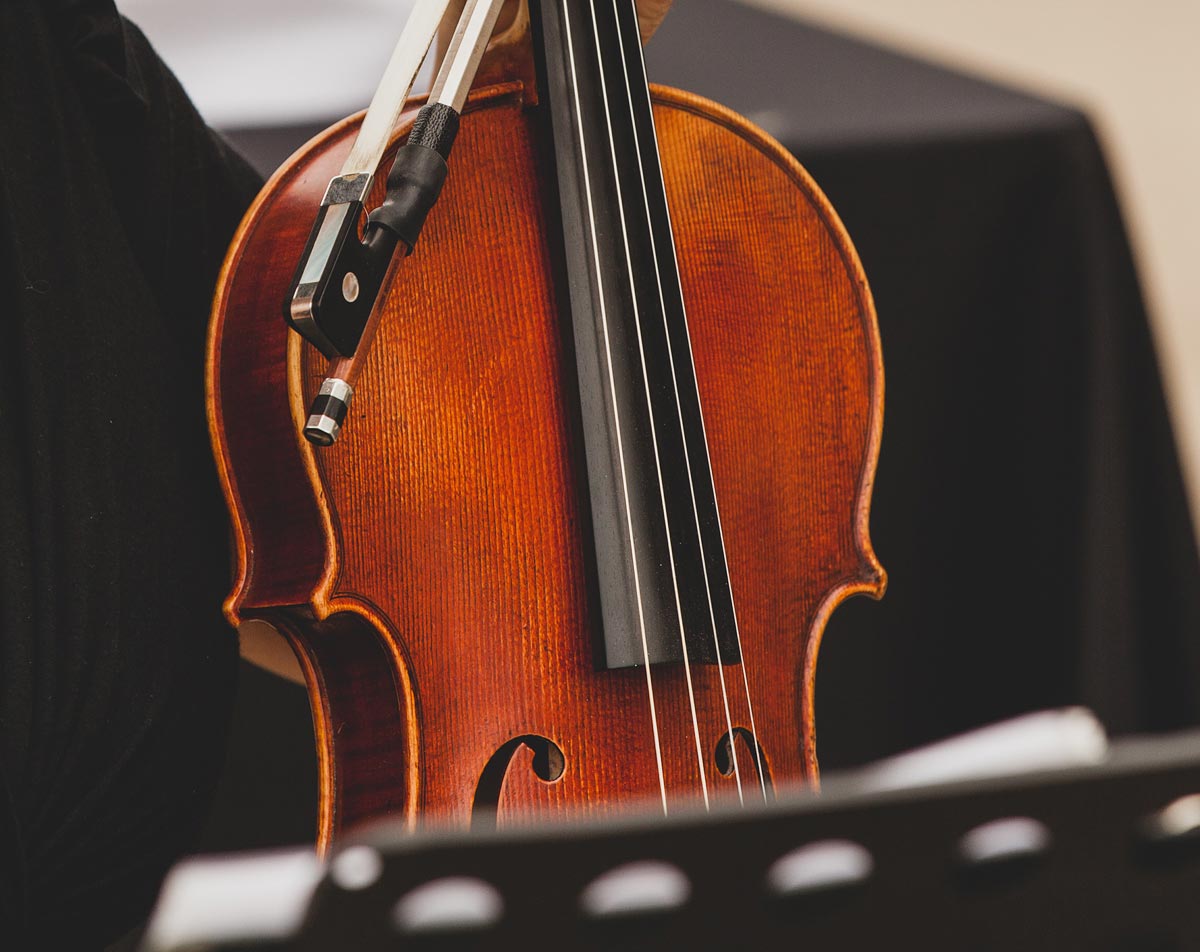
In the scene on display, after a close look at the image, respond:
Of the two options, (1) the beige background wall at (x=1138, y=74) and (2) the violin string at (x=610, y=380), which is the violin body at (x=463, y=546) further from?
(1) the beige background wall at (x=1138, y=74)

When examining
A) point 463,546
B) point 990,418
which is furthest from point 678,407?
point 990,418

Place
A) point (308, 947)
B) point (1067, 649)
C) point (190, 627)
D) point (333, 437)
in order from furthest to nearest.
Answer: point (1067, 649), point (190, 627), point (333, 437), point (308, 947)

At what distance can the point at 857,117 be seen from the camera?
122 centimetres

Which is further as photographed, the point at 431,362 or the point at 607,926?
the point at 431,362

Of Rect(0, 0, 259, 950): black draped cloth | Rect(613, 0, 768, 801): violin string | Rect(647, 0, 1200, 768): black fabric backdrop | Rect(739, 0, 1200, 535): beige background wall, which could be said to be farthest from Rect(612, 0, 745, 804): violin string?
Rect(739, 0, 1200, 535): beige background wall

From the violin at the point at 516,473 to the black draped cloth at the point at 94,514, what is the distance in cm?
6

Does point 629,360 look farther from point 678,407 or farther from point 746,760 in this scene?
point 746,760

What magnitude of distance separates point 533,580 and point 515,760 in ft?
0.29

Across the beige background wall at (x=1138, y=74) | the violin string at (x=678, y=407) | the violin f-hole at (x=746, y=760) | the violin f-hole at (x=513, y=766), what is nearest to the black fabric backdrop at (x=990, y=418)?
the beige background wall at (x=1138, y=74)

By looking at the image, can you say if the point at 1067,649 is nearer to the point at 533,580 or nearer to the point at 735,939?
the point at 533,580

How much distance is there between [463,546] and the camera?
0.54m

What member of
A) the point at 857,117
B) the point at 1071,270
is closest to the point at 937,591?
the point at 1071,270

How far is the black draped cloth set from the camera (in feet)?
1.60

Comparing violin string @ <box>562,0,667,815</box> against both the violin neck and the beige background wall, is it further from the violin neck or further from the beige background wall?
the beige background wall
